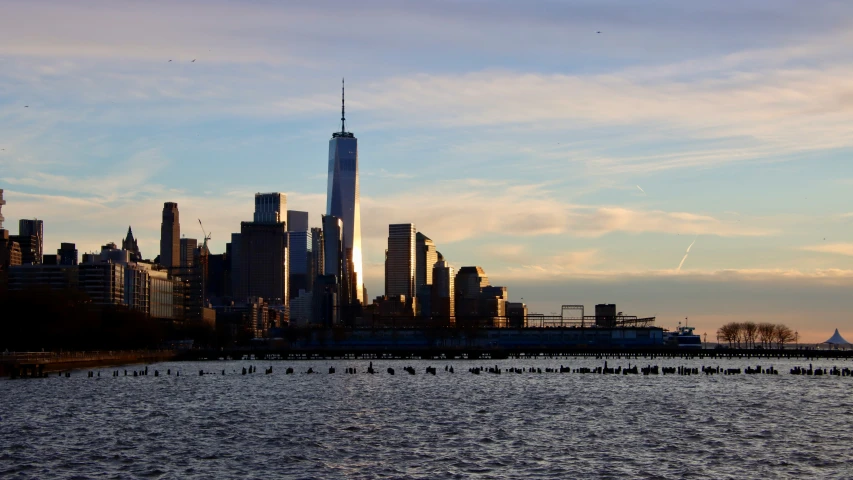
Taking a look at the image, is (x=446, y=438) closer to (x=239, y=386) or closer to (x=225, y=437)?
(x=225, y=437)

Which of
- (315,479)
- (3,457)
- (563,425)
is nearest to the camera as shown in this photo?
(315,479)

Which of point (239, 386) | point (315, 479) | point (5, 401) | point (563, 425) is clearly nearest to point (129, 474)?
point (315, 479)

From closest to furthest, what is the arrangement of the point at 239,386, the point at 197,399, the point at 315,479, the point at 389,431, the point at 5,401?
the point at 315,479
the point at 389,431
the point at 5,401
the point at 197,399
the point at 239,386

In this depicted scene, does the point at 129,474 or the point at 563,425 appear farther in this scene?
the point at 563,425

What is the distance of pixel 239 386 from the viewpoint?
158 metres

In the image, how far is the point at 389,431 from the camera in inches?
3514

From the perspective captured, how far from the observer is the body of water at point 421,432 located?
6788 cm

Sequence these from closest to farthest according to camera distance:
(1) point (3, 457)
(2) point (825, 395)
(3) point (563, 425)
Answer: (1) point (3, 457)
(3) point (563, 425)
(2) point (825, 395)

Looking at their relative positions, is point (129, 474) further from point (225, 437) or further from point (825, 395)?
point (825, 395)

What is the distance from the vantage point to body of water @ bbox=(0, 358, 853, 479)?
67.9 m

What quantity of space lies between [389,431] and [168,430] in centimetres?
1818

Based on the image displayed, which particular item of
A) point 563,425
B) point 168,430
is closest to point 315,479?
point 168,430

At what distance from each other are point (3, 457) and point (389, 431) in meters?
30.2

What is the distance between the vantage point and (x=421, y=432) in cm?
8812
